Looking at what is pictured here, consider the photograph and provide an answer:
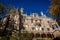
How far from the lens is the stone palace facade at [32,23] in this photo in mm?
9836

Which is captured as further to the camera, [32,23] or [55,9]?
[32,23]

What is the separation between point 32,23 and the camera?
11031 millimetres

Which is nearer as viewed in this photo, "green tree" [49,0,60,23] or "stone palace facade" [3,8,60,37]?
"green tree" [49,0,60,23]

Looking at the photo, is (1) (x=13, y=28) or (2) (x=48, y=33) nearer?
(1) (x=13, y=28)

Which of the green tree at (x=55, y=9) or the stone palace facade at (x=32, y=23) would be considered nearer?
the green tree at (x=55, y=9)

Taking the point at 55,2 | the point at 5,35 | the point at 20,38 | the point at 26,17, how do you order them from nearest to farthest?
the point at 55,2
the point at 20,38
the point at 5,35
the point at 26,17

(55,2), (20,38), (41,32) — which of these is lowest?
(20,38)

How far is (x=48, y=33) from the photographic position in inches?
426

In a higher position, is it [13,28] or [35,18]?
[35,18]

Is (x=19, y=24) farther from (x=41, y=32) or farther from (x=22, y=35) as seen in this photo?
(x=41, y=32)

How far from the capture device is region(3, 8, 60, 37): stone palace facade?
9.84 metres

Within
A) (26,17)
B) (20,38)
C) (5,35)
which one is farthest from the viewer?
(26,17)

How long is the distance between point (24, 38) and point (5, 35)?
4.30 ft

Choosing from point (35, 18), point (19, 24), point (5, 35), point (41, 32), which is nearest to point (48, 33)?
point (41, 32)
